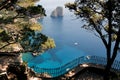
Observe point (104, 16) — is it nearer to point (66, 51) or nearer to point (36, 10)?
point (36, 10)

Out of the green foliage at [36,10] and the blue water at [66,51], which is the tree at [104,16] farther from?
the blue water at [66,51]

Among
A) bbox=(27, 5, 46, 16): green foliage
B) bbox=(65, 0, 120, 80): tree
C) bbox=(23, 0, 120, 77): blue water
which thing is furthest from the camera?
bbox=(23, 0, 120, 77): blue water

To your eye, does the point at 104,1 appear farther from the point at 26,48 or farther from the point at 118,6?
the point at 26,48

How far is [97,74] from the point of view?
47.7ft

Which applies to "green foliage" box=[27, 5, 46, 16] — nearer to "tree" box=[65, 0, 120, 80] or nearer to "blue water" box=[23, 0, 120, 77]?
"tree" box=[65, 0, 120, 80]

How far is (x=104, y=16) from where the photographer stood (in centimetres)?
1192

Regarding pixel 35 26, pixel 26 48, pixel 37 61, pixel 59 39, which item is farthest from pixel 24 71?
pixel 59 39

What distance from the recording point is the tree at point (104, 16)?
1132 centimetres

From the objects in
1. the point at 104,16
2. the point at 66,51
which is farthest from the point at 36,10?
the point at 66,51

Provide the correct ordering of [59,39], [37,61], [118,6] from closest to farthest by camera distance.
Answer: [118,6]
[37,61]
[59,39]

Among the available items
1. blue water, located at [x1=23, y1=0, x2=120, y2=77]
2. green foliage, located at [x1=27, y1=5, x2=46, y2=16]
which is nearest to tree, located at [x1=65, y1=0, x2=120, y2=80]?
green foliage, located at [x1=27, y1=5, x2=46, y2=16]

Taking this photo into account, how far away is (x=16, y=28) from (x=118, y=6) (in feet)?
24.4

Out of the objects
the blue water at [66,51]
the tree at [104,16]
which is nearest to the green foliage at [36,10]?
the tree at [104,16]

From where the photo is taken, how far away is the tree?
1132 centimetres
